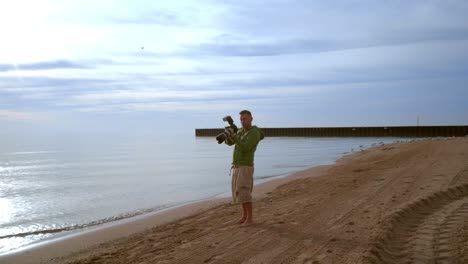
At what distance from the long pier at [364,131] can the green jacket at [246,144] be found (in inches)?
2555

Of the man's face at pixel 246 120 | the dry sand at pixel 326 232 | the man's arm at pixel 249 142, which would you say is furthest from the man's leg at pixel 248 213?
the man's face at pixel 246 120

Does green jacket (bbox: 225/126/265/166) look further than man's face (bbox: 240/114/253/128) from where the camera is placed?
No

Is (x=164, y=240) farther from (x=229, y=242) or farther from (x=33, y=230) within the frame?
(x=33, y=230)

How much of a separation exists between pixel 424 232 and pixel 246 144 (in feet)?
8.91

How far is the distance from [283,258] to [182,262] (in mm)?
1202

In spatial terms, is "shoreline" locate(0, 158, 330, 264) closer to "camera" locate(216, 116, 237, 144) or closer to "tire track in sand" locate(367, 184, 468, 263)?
"camera" locate(216, 116, 237, 144)

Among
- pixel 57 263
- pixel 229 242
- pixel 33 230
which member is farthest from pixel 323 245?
pixel 33 230

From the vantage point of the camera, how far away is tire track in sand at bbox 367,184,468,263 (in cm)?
536

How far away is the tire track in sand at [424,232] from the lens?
17.6 ft

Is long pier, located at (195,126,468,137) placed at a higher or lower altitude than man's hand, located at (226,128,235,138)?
lower

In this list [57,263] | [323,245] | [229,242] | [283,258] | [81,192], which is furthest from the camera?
[81,192]

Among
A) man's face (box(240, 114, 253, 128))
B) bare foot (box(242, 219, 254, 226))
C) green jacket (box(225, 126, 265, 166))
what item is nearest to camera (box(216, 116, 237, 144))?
green jacket (box(225, 126, 265, 166))

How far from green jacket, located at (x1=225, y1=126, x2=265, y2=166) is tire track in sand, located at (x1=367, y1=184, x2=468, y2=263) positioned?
2232 millimetres

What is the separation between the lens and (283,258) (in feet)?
18.3
